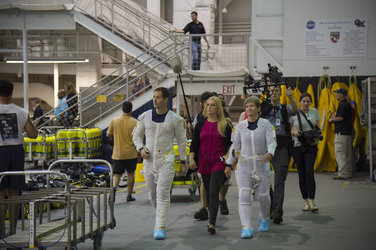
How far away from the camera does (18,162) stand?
265 inches

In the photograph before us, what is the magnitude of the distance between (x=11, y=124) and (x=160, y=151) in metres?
1.86

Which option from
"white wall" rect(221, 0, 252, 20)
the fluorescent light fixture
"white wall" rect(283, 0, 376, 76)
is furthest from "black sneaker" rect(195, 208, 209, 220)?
"white wall" rect(221, 0, 252, 20)

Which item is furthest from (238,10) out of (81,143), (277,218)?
(277,218)

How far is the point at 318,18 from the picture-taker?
14086mm

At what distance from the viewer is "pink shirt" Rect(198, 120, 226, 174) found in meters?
7.18

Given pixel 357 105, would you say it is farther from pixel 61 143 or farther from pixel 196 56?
pixel 61 143

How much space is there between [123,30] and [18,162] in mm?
13155

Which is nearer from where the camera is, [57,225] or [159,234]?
[57,225]

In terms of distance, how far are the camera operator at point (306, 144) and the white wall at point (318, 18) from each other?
18.5 ft

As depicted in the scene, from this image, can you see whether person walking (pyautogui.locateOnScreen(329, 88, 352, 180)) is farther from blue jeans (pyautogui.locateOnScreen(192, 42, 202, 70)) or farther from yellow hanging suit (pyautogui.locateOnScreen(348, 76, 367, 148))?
blue jeans (pyautogui.locateOnScreen(192, 42, 202, 70))

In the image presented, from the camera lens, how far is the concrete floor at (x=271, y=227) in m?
6.50

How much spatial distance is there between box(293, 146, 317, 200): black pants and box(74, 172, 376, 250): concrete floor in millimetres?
434

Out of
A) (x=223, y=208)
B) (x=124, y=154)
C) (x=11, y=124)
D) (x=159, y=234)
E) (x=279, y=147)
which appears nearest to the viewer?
(x=11, y=124)

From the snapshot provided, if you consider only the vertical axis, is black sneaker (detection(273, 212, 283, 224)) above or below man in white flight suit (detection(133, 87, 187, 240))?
below
